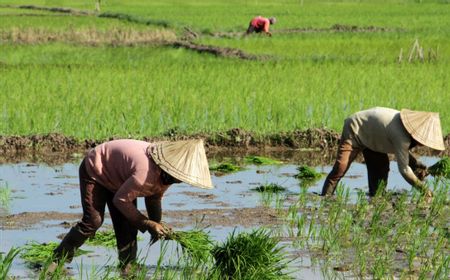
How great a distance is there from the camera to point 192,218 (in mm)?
6938

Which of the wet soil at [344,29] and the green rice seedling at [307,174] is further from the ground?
the green rice seedling at [307,174]

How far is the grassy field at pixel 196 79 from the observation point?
10617 millimetres

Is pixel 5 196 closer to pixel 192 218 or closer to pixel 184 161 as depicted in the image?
pixel 192 218

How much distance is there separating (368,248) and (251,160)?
344cm

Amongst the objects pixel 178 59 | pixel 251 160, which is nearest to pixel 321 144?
pixel 251 160

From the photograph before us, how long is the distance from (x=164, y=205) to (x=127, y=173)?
7.69ft

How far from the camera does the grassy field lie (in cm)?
1062

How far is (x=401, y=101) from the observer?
11852 mm

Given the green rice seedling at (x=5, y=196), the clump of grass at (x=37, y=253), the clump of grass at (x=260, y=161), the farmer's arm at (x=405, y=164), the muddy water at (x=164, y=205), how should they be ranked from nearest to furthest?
the clump of grass at (x=37, y=253) < the muddy water at (x=164, y=205) < the farmer's arm at (x=405, y=164) < the green rice seedling at (x=5, y=196) < the clump of grass at (x=260, y=161)

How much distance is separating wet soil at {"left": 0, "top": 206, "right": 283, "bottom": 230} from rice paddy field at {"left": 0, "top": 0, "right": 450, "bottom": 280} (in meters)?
0.01

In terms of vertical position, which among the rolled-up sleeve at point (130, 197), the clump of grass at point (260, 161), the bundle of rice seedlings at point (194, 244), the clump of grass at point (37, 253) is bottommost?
the clump of grass at point (260, 161)

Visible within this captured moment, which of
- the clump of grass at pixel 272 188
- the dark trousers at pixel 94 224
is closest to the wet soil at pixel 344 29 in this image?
the clump of grass at pixel 272 188

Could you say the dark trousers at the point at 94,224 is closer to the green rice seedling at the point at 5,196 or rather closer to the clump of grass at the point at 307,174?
the green rice seedling at the point at 5,196

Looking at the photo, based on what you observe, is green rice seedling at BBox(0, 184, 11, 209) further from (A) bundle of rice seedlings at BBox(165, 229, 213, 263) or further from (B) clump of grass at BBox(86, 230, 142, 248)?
(A) bundle of rice seedlings at BBox(165, 229, 213, 263)
